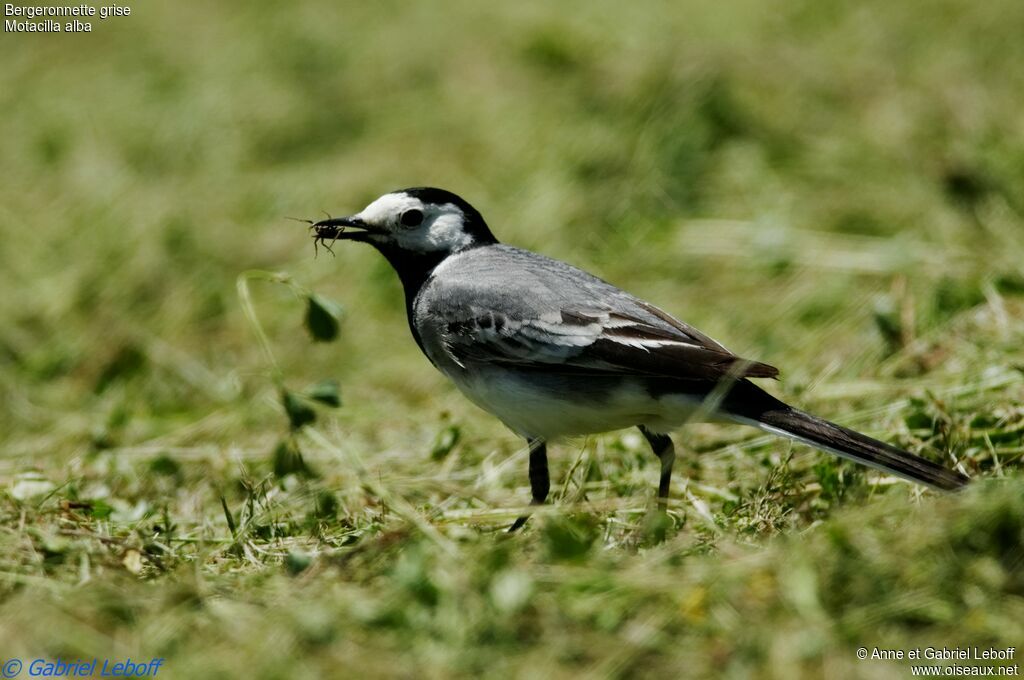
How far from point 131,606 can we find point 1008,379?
365 centimetres

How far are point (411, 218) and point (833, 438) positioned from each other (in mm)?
2291

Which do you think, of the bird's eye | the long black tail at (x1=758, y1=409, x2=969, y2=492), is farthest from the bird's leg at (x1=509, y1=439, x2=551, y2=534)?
the bird's eye

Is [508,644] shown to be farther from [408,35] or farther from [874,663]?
[408,35]

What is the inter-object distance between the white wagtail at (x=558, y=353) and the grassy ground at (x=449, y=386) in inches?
10.3

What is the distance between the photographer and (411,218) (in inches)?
214

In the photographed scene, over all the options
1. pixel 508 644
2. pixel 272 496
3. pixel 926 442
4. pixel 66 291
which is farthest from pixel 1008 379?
pixel 66 291

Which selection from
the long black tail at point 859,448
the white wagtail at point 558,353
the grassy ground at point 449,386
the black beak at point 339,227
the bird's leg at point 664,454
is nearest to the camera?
the grassy ground at point 449,386

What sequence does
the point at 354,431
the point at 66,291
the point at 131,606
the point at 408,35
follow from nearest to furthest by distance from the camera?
the point at 131,606, the point at 354,431, the point at 66,291, the point at 408,35

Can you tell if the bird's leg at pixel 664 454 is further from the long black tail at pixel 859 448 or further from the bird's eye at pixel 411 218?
the bird's eye at pixel 411 218

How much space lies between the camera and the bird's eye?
5.42 metres

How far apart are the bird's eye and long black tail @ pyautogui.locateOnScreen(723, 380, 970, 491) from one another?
5.95 feet

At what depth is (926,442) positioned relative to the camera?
4871 mm

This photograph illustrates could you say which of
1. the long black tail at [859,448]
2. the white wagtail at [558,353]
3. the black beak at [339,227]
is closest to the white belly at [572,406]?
the white wagtail at [558,353]

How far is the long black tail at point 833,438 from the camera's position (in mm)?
3836
